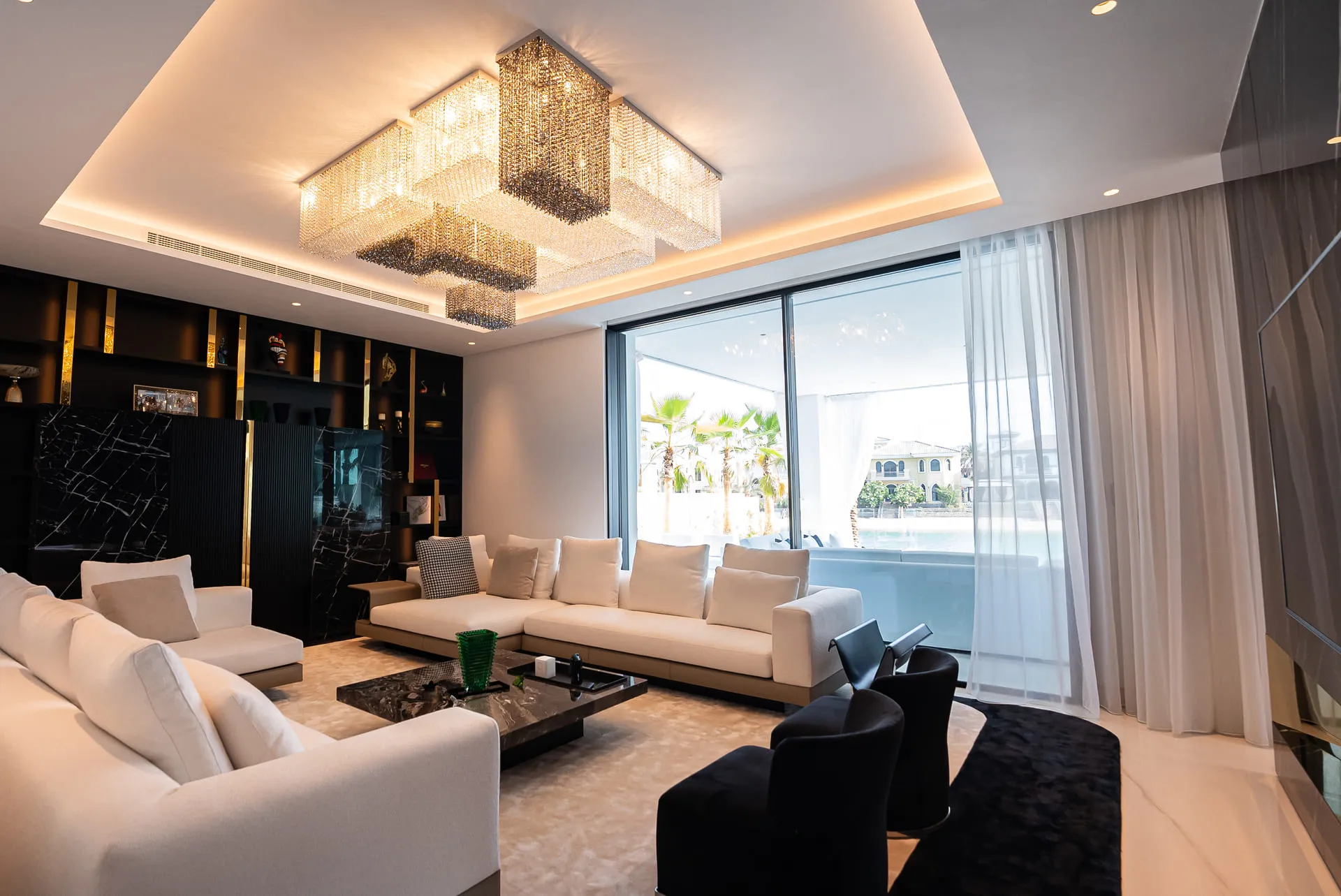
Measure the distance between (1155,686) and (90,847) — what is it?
4349mm

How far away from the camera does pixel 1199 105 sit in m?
2.74

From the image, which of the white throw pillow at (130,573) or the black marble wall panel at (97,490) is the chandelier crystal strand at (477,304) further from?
the black marble wall panel at (97,490)

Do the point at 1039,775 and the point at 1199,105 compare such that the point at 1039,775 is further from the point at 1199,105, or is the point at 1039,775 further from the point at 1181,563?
the point at 1199,105

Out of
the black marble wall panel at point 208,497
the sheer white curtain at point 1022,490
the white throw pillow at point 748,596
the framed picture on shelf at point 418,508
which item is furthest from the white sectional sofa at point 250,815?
the framed picture on shelf at point 418,508

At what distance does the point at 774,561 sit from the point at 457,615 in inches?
91.1

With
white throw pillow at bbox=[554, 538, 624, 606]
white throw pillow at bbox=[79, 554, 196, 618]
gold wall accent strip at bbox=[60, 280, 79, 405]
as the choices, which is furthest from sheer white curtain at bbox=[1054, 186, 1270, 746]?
gold wall accent strip at bbox=[60, 280, 79, 405]

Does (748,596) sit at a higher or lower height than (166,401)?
lower

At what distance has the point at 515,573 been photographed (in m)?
5.54

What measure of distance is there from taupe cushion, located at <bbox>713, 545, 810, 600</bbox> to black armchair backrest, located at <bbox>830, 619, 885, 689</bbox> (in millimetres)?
1071

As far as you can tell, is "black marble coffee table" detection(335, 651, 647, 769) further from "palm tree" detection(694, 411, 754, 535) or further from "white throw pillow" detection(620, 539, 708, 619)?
"palm tree" detection(694, 411, 754, 535)

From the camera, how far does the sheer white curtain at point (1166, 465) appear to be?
3.46 meters

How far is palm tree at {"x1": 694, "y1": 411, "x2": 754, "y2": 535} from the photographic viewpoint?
5.46 metres

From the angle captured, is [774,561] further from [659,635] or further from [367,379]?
[367,379]

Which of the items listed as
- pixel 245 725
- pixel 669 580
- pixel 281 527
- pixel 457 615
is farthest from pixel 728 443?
pixel 245 725
